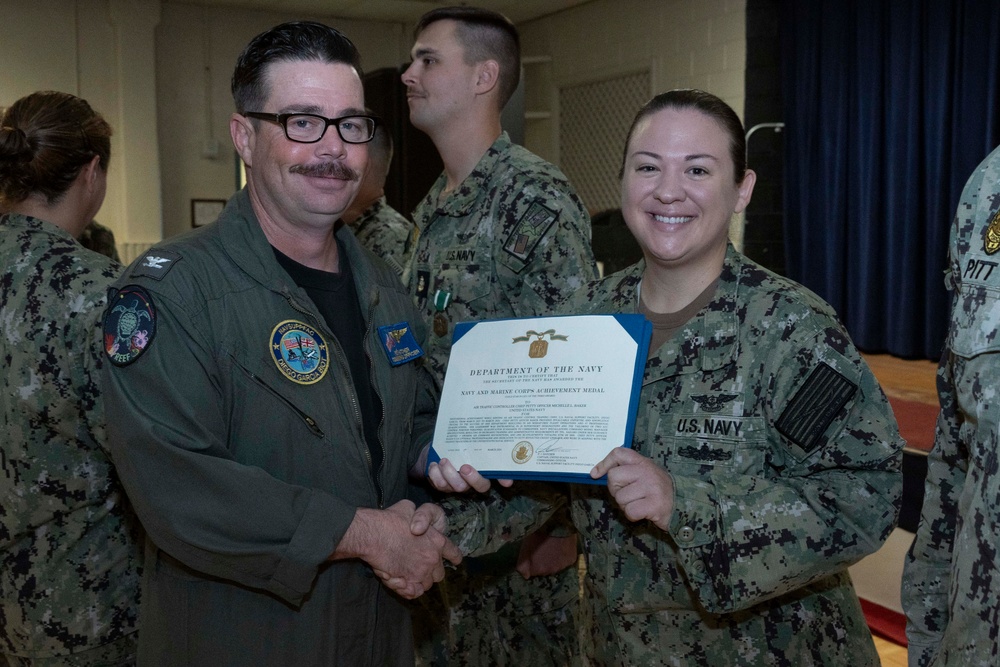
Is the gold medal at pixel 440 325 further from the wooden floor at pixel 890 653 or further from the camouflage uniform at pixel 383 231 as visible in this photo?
the wooden floor at pixel 890 653

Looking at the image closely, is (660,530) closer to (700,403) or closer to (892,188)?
(700,403)

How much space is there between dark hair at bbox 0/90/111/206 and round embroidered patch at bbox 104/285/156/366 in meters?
0.75

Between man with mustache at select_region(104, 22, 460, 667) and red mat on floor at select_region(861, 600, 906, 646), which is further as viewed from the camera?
red mat on floor at select_region(861, 600, 906, 646)

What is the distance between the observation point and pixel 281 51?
1597 millimetres

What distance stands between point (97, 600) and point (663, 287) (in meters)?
1.39

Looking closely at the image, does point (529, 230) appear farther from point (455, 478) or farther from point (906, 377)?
point (906, 377)

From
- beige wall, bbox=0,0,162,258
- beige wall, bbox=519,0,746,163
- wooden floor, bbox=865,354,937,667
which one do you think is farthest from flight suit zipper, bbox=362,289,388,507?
beige wall, bbox=0,0,162,258

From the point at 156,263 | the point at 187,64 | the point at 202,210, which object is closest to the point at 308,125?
the point at 156,263

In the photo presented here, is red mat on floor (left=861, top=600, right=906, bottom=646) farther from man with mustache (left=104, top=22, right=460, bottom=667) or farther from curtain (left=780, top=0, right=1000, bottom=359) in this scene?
curtain (left=780, top=0, right=1000, bottom=359)

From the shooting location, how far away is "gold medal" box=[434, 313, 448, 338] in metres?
2.43

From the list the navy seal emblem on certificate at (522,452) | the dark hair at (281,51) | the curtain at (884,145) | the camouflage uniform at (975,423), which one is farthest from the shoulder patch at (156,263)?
the curtain at (884,145)

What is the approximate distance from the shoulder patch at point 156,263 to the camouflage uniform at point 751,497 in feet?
2.71

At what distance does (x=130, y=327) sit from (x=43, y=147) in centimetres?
86

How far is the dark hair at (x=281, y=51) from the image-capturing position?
1595mm
